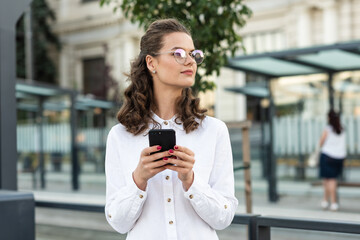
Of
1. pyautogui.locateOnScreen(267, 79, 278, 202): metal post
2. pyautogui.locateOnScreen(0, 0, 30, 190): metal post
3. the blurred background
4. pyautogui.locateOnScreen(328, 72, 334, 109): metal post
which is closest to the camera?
pyautogui.locateOnScreen(0, 0, 30, 190): metal post

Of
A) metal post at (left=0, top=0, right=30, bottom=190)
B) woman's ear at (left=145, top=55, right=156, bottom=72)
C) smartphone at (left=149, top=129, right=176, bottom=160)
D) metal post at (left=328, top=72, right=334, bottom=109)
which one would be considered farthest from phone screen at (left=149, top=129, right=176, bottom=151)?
metal post at (left=328, top=72, right=334, bottom=109)

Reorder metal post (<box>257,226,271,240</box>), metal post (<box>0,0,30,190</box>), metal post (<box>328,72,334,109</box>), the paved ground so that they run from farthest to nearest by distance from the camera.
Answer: metal post (<box>328,72,334,109</box>) < metal post (<box>0,0,30,190</box>) < the paved ground < metal post (<box>257,226,271,240</box>)

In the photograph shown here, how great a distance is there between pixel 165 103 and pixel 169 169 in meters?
Answer: 0.31

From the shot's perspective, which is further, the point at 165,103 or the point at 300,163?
the point at 300,163

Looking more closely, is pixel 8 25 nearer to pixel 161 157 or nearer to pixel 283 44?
pixel 161 157

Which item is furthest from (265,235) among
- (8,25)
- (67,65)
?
(67,65)

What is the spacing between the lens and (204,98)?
1394 cm

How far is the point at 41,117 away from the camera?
1423cm

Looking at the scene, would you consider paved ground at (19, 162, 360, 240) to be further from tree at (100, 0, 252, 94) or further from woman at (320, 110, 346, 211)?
tree at (100, 0, 252, 94)

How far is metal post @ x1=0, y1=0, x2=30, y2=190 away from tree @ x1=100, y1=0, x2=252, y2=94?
138 cm

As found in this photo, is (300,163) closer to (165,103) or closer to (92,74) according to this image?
(165,103)

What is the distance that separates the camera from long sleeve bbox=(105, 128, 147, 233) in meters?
1.98

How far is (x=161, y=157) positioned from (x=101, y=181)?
12.8 meters

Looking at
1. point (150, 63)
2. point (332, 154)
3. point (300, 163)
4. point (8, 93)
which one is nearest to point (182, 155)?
point (150, 63)
